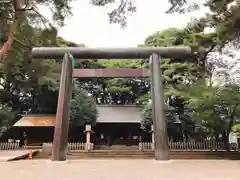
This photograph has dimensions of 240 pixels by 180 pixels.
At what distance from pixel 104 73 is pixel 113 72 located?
0.40 metres

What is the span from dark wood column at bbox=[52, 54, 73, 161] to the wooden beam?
1000mm

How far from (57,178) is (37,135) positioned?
17.9m

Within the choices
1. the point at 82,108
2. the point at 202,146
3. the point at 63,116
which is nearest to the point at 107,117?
the point at 82,108

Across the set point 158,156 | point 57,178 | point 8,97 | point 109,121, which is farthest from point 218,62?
point 8,97

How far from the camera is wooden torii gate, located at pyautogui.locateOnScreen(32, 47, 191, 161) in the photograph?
9.98 m

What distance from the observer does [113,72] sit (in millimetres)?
11883

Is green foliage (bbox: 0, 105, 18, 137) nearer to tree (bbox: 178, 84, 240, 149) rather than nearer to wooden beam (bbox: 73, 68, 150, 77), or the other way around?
wooden beam (bbox: 73, 68, 150, 77)

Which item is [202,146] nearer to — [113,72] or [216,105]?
[216,105]

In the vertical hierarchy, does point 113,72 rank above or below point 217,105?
above

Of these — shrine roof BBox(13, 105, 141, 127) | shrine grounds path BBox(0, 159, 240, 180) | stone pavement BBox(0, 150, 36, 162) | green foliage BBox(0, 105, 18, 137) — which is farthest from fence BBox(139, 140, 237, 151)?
green foliage BBox(0, 105, 18, 137)

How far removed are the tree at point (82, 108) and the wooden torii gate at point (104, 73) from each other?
9864 mm

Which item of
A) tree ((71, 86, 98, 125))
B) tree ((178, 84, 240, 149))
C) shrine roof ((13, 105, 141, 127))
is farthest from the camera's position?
shrine roof ((13, 105, 141, 127))

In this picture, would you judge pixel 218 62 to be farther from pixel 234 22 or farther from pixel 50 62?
pixel 50 62

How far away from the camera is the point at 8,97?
25.3 meters
